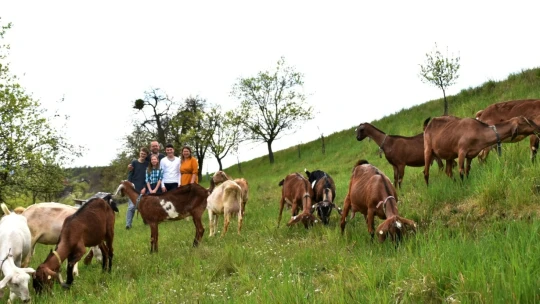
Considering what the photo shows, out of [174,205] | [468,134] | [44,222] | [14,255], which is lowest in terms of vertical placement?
[14,255]

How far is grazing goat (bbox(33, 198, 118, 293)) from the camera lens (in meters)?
5.91

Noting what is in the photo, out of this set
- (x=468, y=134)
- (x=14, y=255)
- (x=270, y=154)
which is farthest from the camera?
(x=270, y=154)

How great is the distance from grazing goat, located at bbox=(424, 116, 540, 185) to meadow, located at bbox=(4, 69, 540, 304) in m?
0.46

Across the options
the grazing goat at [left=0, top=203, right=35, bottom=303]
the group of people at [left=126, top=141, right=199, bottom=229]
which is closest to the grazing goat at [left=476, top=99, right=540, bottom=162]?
the group of people at [left=126, top=141, right=199, bottom=229]

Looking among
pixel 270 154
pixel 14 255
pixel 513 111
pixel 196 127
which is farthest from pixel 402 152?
pixel 196 127

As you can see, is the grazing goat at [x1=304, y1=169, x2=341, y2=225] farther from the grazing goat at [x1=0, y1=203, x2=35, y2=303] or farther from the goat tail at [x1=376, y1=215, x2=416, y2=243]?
the grazing goat at [x1=0, y1=203, x2=35, y2=303]

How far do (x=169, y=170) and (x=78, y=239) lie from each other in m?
4.63

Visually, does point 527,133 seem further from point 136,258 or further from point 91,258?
point 91,258

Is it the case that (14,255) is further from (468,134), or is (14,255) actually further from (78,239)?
(468,134)

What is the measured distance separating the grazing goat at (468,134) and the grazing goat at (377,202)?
1.69 metres

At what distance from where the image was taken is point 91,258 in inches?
338

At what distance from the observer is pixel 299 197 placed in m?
9.73

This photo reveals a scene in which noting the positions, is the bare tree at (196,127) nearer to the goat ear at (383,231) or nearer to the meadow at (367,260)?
the meadow at (367,260)

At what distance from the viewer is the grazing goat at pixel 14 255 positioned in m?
5.52
